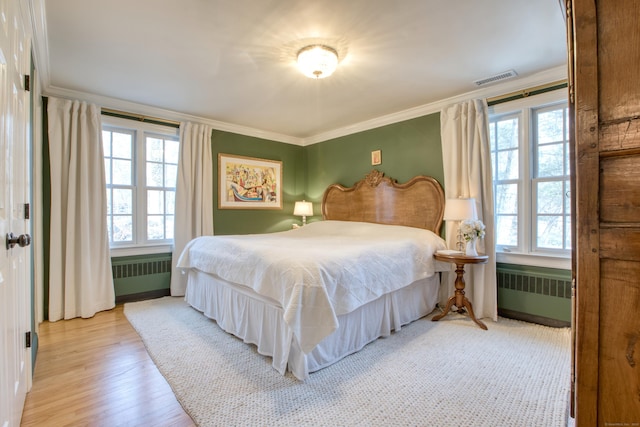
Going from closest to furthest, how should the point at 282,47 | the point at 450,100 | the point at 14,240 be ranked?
the point at 14,240 < the point at 282,47 < the point at 450,100

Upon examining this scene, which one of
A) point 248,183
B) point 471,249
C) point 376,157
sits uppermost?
point 376,157

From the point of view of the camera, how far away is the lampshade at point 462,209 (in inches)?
120

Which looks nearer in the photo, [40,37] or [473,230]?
[40,37]

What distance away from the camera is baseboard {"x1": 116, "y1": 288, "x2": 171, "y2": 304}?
372 cm

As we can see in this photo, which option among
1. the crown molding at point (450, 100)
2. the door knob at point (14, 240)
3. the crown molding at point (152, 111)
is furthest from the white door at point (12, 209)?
the crown molding at point (450, 100)

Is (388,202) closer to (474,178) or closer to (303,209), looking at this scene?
(474,178)

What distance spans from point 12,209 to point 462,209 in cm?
333

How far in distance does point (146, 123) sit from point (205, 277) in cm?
219

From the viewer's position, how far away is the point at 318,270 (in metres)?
2.06

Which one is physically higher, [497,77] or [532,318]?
[497,77]

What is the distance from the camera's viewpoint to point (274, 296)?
2.14m

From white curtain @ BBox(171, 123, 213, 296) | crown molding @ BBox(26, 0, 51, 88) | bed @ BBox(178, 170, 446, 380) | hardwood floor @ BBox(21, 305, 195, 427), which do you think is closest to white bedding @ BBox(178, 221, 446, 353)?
bed @ BBox(178, 170, 446, 380)

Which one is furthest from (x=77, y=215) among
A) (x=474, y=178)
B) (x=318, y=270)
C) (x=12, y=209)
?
(x=474, y=178)

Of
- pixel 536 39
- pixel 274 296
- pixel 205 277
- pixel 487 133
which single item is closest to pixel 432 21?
pixel 536 39
